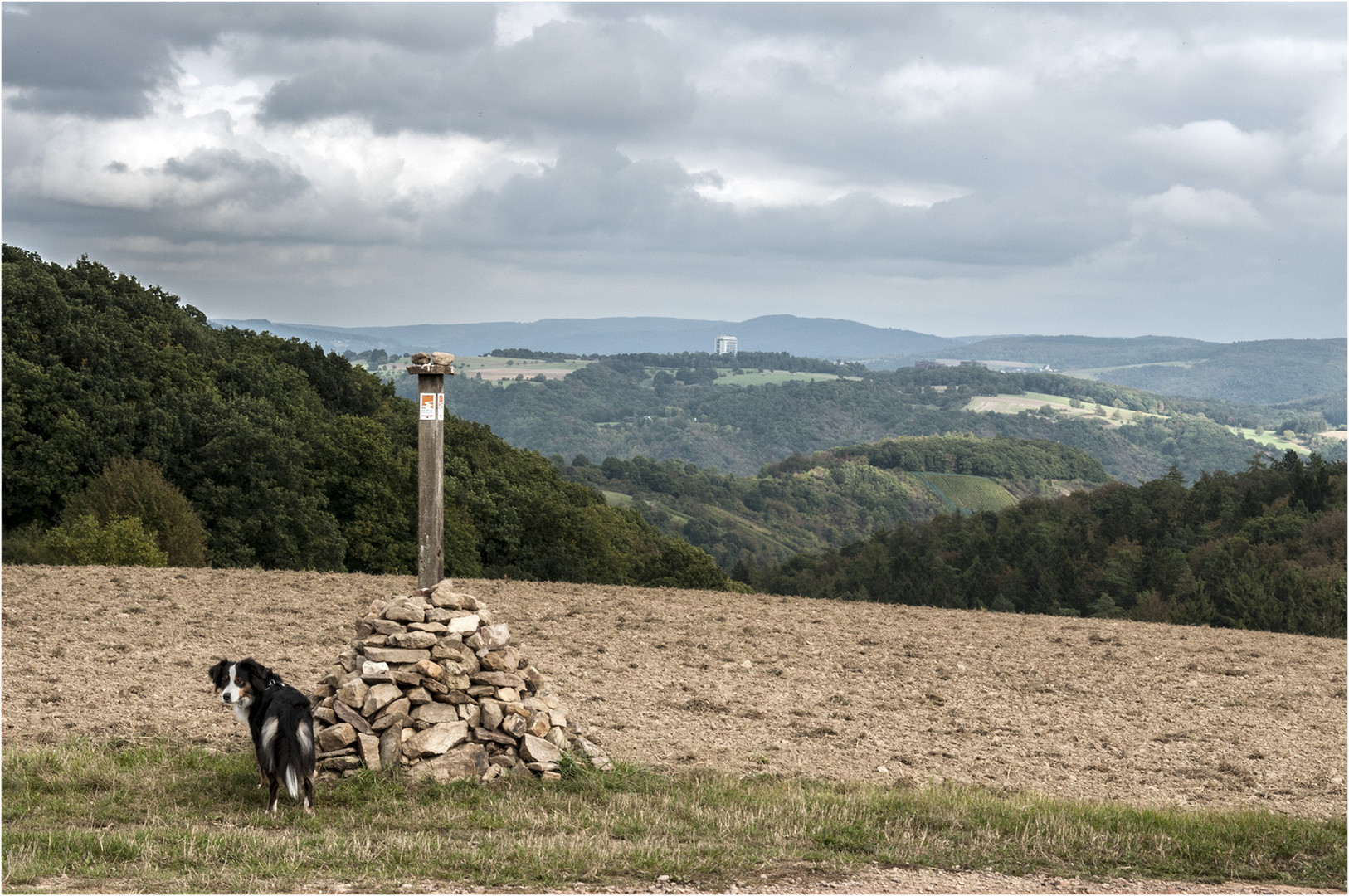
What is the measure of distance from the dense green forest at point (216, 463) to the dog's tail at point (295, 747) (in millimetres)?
17088

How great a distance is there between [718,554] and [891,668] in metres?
107

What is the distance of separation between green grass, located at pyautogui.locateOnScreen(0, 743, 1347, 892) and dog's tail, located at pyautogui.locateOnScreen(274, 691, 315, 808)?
24cm

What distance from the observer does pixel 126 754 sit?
9219mm

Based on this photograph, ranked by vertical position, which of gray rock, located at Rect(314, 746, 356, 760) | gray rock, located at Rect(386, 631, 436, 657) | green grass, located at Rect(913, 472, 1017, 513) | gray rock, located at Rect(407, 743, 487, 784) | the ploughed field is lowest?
green grass, located at Rect(913, 472, 1017, 513)

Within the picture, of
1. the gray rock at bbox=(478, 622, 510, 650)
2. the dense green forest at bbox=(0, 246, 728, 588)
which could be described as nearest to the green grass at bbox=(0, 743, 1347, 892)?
the gray rock at bbox=(478, 622, 510, 650)

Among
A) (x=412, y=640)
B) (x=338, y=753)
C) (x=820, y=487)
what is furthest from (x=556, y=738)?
(x=820, y=487)

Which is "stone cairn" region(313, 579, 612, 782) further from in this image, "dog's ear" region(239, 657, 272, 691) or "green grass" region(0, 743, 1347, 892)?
"dog's ear" region(239, 657, 272, 691)

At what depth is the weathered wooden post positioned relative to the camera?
10492 mm

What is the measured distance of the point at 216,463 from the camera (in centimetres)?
3161

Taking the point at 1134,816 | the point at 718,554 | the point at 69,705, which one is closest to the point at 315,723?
the point at 69,705

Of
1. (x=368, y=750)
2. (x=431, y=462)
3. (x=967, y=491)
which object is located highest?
(x=431, y=462)

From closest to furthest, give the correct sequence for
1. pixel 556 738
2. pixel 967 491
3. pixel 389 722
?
pixel 389 722
pixel 556 738
pixel 967 491

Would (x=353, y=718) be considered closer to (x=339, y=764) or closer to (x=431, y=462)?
(x=339, y=764)

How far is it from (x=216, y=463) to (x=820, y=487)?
141 m
